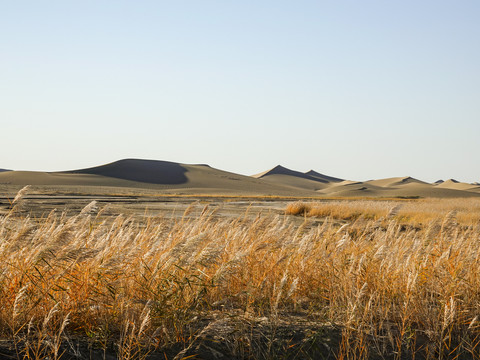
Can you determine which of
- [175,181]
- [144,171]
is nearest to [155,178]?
[175,181]

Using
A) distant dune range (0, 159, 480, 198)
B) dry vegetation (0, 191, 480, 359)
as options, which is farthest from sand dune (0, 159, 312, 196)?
dry vegetation (0, 191, 480, 359)

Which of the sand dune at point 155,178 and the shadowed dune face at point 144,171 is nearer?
the sand dune at point 155,178

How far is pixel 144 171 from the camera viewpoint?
132 metres

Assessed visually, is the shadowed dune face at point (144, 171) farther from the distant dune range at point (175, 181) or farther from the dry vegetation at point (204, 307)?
the dry vegetation at point (204, 307)

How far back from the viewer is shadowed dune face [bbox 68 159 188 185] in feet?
398

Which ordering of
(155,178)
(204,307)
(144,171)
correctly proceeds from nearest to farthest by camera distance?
1. (204,307)
2. (155,178)
3. (144,171)

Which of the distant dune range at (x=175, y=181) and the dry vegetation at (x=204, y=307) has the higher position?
the distant dune range at (x=175, y=181)

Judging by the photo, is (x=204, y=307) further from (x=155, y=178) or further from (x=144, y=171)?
(x=144, y=171)

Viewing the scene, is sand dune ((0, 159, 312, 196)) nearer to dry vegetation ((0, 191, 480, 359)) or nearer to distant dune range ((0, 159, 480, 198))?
distant dune range ((0, 159, 480, 198))

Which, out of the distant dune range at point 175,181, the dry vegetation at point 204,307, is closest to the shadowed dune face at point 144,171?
the distant dune range at point 175,181

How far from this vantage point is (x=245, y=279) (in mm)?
5645

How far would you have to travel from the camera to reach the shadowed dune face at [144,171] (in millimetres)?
121375

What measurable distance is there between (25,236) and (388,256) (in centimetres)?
427

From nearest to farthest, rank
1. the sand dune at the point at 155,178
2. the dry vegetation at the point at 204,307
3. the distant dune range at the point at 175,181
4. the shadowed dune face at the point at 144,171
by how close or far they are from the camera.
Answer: the dry vegetation at the point at 204,307 < the distant dune range at the point at 175,181 < the sand dune at the point at 155,178 < the shadowed dune face at the point at 144,171
